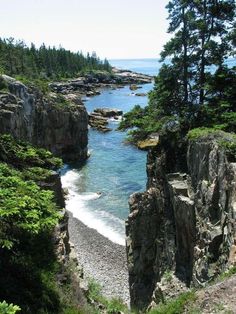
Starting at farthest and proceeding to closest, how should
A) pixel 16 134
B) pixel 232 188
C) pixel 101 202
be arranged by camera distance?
pixel 101 202, pixel 16 134, pixel 232 188

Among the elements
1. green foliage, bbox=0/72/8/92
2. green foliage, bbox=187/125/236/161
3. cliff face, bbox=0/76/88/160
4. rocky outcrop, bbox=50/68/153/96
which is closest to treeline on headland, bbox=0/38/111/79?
rocky outcrop, bbox=50/68/153/96

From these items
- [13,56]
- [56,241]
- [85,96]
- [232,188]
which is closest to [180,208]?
[232,188]

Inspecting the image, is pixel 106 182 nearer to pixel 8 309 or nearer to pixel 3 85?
pixel 3 85

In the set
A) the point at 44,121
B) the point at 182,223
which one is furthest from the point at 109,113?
the point at 182,223

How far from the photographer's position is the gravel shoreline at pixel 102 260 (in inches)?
1276

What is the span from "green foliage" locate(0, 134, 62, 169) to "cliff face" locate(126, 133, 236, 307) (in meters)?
8.42

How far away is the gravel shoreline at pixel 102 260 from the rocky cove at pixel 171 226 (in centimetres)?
9

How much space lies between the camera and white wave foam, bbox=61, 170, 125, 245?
41.3 meters

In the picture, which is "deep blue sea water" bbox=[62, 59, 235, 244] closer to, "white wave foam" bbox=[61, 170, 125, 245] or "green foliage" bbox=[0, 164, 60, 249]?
"white wave foam" bbox=[61, 170, 125, 245]

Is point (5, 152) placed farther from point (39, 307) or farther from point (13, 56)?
point (13, 56)

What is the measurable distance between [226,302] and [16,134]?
3441cm

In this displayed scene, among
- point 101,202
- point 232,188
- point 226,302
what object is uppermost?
point 232,188

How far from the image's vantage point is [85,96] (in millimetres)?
142375

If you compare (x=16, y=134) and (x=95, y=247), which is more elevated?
(x=16, y=134)
